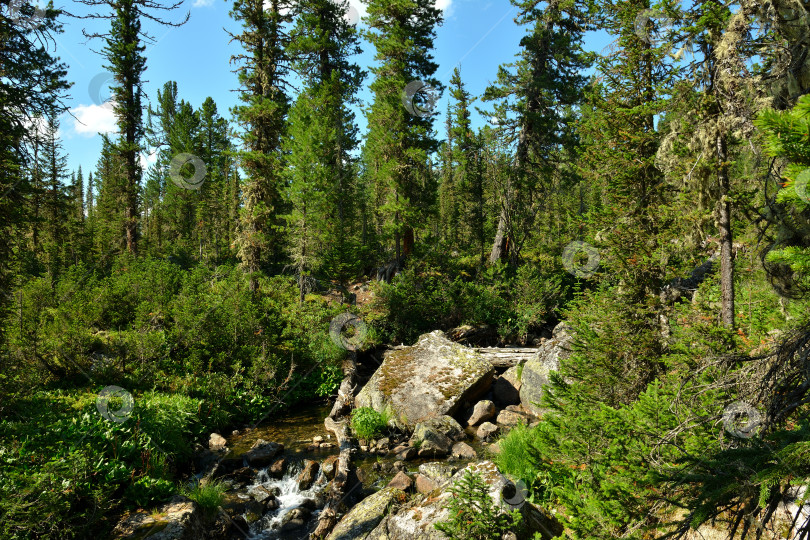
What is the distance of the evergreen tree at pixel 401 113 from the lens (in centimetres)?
1942

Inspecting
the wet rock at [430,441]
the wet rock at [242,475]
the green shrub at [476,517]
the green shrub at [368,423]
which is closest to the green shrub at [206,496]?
the wet rock at [242,475]

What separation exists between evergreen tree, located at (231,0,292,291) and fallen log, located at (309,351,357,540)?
6797 mm

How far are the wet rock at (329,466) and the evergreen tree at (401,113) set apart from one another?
38.5 ft

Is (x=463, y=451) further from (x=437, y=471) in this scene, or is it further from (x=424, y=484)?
(x=424, y=484)

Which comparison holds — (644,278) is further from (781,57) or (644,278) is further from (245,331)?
(245,331)

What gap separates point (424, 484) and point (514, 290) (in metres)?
12.3

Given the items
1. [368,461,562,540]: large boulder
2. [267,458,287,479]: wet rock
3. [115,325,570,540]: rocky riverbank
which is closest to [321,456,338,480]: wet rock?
[115,325,570,540]: rocky riverbank

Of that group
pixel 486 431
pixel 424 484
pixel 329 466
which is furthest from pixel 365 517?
pixel 486 431

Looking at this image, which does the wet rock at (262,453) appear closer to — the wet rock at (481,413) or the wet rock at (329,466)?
the wet rock at (329,466)

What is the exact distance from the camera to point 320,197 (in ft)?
55.3

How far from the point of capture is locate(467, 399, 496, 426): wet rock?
12.1 meters

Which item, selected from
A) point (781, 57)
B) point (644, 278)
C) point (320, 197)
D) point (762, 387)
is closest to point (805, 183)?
point (762, 387)

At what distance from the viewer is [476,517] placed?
4879mm

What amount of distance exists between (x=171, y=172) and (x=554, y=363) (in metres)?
41.8
